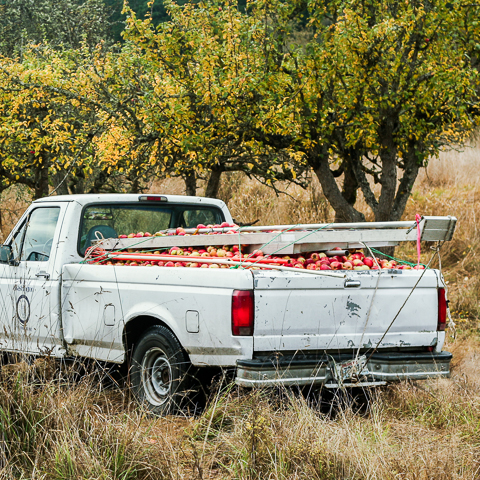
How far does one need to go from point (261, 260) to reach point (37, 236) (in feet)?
8.51

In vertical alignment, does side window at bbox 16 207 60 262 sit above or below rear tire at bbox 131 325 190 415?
above

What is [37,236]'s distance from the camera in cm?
652

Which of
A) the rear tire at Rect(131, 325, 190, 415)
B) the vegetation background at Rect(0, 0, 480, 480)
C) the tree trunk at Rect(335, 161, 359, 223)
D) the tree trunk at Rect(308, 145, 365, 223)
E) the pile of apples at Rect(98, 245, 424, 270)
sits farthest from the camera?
the tree trunk at Rect(335, 161, 359, 223)

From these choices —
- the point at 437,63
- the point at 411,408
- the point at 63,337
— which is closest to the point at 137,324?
the point at 63,337

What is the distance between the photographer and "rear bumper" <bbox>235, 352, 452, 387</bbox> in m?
4.48

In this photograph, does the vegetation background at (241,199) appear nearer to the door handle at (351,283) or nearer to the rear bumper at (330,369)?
the rear bumper at (330,369)

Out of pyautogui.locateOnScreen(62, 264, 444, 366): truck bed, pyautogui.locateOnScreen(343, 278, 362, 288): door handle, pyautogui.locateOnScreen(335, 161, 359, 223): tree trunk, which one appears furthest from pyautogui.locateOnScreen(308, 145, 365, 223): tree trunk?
pyautogui.locateOnScreen(343, 278, 362, 288): door handle

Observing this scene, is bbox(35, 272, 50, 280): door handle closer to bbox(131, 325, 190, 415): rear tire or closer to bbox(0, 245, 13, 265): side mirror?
bbox(0, 245, 13, 265): side mirror

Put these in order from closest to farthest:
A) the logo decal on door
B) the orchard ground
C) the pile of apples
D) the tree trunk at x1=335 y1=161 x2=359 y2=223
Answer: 1. the orchard ground
2. the pile of apples
3. the logo decal on door
4. the tree trunk at x1=335 y1=161 x2=359 y2=223

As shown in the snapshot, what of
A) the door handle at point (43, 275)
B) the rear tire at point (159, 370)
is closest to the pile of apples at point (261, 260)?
the rear tire at point (159, 370)

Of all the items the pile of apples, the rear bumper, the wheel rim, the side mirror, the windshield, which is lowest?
the wheel rim

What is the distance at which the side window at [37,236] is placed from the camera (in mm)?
6316

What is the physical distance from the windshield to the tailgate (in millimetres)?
2246

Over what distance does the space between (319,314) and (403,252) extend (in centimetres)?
863
